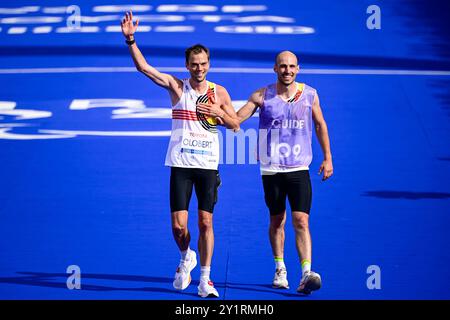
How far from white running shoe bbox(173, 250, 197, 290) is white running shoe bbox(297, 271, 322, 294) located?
3.47 ft

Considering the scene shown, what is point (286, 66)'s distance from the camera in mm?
10555

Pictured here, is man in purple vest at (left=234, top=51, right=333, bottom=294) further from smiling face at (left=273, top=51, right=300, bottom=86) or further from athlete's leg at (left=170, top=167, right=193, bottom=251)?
athlete's leg at (left=170, top=167, right=193, bottom=251)

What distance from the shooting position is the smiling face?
414 inches

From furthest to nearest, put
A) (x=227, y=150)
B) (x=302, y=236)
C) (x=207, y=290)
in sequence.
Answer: (x=227, y=150) → (x=302, y=236) → (x=207, y=290)

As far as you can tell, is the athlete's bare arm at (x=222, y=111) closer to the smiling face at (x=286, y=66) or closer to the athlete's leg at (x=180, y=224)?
the smiling face at (x=286, y=66)

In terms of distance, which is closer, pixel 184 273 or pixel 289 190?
pixel 184 273

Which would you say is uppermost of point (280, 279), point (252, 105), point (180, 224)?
point (252, 105)

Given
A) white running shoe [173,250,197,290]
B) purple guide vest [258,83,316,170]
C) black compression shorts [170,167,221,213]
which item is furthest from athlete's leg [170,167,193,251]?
purple guide vest [258,83,316,170]

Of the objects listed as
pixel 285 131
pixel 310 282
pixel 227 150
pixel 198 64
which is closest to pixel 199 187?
pixel 285 131

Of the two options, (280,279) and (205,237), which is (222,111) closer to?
(205,237)

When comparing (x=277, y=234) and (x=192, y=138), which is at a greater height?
(x=192, y=138)

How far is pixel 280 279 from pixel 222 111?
1653 millimetres

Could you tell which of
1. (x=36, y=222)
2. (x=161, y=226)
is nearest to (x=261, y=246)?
(x=161, y=226)

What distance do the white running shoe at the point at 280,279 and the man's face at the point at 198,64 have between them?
6.31 feet
